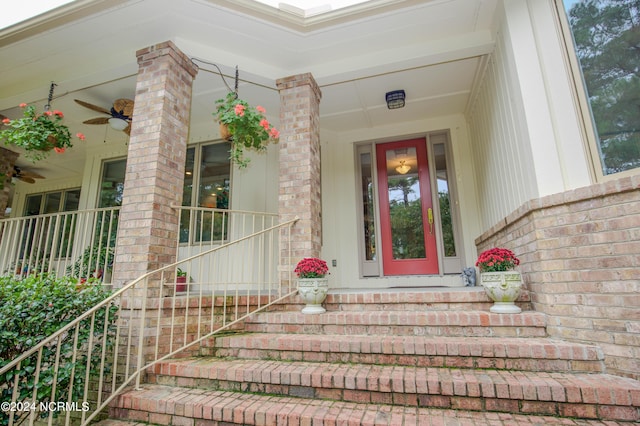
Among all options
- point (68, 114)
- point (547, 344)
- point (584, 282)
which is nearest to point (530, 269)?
point (584, 282)

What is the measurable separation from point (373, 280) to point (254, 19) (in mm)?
3651

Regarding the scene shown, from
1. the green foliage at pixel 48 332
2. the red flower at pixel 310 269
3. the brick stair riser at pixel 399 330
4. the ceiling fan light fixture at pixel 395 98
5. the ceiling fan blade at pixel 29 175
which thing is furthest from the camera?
the ceiling fan blade at pixel 29 175

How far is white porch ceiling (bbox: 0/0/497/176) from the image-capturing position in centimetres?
304

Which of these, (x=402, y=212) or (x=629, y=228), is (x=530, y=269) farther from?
(x=402, y=212)

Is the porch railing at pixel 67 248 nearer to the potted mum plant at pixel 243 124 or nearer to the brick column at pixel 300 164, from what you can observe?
the potted mum plant at pixel 243 124

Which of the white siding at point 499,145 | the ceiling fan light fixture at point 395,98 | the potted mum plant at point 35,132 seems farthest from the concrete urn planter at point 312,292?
the potted mum plant at point 35,132

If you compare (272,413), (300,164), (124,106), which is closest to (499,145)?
(300,164)

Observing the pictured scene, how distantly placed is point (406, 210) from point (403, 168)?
26.6 inches

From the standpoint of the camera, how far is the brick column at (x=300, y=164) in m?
3.34

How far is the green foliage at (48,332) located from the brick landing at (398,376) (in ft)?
1.26

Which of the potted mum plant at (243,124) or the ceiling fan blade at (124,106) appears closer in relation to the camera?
the potted mum plant at (243,124)

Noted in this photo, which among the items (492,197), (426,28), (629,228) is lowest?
(629,228)

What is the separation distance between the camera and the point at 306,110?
3.59 meters

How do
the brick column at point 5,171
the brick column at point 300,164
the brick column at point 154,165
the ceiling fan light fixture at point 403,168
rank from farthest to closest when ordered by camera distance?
the brick column at point 5,171 < the ceiling fan light fixture at point 403,168 < the brick column at point 300,164 < the brick column at point 154,165
